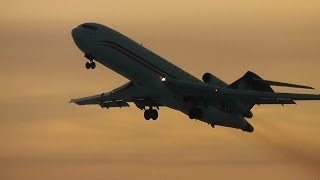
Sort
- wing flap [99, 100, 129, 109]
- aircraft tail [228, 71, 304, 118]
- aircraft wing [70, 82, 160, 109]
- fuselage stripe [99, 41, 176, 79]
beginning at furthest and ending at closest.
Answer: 1. wing flap [99, 100, 129, 109]
2. aircraft tail [228, 71, 304, 118]
3. aircraft wing [70, 82, 160, 109]
4. fuselage stripe [99, 41, 176, 79]

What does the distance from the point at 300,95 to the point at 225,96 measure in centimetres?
708

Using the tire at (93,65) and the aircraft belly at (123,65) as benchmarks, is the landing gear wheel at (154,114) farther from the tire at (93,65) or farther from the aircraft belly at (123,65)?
the tire at (93,65)

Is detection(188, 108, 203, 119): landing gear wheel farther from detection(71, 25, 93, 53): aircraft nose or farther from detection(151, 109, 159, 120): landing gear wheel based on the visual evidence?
detection(71, 25, 93, 53): aircraft nose

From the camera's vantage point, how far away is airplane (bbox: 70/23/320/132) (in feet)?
337

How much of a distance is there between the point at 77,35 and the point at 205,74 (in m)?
13.2

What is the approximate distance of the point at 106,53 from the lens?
10238cm

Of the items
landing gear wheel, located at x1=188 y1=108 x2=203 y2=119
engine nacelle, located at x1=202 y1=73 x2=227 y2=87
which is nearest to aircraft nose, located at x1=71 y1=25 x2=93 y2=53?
landing gear wheel, located at x1=188 y1=108 x2=203 y2=119

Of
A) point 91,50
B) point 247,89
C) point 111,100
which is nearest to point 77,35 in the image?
point 91,50

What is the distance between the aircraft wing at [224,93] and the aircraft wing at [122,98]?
401cm

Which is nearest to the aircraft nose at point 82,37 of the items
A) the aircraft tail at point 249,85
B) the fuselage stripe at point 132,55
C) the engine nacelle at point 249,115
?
the fuselage stripe at point 132,55

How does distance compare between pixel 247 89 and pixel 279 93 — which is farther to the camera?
pixel 247 89

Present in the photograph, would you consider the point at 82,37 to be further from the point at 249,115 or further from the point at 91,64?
the point at 249,115

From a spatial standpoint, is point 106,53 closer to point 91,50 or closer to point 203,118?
point 91,50

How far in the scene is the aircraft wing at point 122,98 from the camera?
107m
